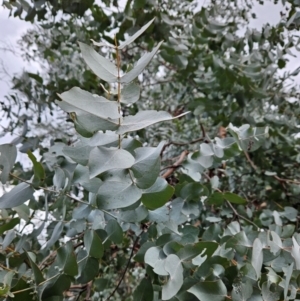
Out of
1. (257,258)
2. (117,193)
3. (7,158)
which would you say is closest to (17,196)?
(7,158)

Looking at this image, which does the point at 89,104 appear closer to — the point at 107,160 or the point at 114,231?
the point at 107,160

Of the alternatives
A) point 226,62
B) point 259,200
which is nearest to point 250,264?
point 226,62

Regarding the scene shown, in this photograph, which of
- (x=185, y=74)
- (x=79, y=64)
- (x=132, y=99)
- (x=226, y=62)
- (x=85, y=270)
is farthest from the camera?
(x=79, y=64)

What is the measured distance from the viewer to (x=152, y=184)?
36 cm

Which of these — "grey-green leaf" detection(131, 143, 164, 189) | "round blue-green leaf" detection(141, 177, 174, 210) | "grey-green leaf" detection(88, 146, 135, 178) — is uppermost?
"grey-green leaf" detection(88, 146, 135, 178)

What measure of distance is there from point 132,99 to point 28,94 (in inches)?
33.1

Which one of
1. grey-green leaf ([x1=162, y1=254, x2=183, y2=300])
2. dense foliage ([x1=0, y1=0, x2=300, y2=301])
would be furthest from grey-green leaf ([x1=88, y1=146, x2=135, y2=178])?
grey-green leaf ([x1=162, y1=254, x2=183, y2=300])

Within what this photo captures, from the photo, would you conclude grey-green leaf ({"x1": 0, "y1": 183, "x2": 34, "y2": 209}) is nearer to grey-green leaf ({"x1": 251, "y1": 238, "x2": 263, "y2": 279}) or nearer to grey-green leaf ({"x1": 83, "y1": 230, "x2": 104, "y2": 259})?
grey-green leaf ({"x1": 83, "y1": 230, "x2": 104, "y2": 259})

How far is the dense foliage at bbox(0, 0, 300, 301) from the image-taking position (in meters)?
0.36

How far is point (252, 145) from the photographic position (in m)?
0.69

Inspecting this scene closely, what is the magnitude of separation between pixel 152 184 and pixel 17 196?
0.66 feet

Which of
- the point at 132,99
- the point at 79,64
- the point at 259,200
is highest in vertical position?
the point at 132,99

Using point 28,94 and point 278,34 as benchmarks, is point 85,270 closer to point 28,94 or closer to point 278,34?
point 28,94

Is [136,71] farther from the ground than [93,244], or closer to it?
farther from the ground
